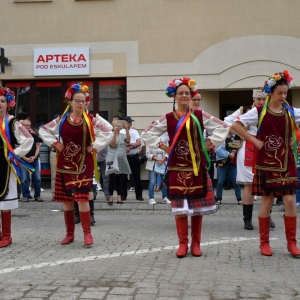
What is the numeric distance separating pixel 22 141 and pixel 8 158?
0.28m

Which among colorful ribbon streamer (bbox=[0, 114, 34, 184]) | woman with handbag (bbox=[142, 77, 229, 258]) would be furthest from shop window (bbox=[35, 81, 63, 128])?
woman with handbag (bbox=[142, 77, 229, 258])

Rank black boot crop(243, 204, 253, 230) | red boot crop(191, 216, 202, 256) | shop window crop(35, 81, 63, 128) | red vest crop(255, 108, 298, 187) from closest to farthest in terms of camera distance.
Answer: red vest crop(255, 108, 298, 187)
red boot crop(191, 216, 202, 256)
black boot crop(243, 204, 253, 230)
shop window crop(35, 81, 63, 128)

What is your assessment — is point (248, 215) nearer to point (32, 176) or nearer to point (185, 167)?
point (185, 167)

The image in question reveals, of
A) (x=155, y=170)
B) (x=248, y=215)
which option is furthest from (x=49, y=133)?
(x=155, y=170)

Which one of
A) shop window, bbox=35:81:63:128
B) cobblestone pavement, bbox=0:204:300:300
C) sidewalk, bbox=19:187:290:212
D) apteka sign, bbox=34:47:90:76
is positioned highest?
apteka sign, bbox=34:47:90:76

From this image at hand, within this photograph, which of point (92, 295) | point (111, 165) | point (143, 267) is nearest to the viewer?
point (92, 295)

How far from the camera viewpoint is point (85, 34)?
53.5 feet

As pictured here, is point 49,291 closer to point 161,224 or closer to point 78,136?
point 78,136

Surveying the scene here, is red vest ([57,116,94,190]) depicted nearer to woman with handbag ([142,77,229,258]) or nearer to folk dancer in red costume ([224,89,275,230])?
woman with handbag ([142,77,229,258])

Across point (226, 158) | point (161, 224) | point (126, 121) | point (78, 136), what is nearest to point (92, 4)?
point (126, 121)

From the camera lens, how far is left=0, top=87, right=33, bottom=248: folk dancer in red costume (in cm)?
710

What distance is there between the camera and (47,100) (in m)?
17.0

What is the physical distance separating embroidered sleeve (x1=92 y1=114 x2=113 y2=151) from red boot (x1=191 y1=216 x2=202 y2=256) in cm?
150

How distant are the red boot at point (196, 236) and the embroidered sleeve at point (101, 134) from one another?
1.50m
